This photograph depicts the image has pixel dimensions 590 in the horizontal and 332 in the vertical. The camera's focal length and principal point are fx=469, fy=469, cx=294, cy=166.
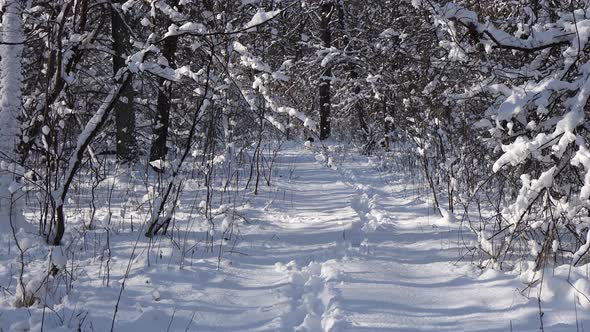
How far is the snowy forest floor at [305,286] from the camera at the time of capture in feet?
10.2

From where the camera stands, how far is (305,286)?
382 cm

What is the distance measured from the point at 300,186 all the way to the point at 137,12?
161 inches

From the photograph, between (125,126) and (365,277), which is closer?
(365,277)

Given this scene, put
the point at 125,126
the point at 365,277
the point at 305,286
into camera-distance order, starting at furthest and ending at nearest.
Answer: the point at 125,126
the point at 365,277
the point at 305,286

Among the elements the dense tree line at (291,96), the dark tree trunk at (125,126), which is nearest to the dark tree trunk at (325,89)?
the dark tree trunk at (125,126)

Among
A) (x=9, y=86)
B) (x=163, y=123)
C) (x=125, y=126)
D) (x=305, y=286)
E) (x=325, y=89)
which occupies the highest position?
(x=325, y=89)

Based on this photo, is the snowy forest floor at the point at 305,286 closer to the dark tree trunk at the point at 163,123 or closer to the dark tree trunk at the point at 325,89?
the dark tree trunk at the point at 163,123

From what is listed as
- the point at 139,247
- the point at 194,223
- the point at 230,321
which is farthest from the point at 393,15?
the point at 230,321

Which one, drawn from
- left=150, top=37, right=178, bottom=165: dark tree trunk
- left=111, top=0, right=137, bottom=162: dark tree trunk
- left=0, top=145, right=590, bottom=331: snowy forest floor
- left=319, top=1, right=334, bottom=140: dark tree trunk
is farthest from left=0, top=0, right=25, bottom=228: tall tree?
left=319, top=1, right=334, bottom=140: dark tree trunk

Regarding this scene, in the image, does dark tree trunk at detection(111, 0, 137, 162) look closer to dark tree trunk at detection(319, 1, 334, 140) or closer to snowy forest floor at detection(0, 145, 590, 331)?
snowy forest floor at detection(0, 145, 590, 331)

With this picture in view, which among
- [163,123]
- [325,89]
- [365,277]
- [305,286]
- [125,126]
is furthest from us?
[325,89]

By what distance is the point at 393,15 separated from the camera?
13719 millimetres

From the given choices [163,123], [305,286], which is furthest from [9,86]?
[305,286]

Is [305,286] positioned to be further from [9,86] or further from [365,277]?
[9,86]
